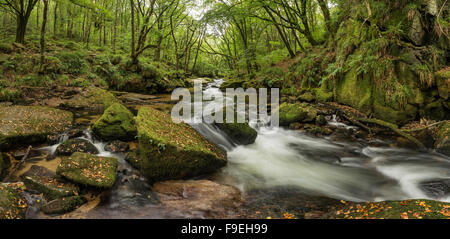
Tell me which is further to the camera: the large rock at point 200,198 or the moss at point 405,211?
the large rock at point 200,198

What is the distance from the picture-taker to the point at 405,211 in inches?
103

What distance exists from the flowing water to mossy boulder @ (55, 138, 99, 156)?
288 mm

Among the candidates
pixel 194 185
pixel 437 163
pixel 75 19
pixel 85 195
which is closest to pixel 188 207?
pixel 194 185

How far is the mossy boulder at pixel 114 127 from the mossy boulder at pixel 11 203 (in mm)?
2720

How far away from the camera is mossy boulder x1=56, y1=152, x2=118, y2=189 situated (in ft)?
12.6

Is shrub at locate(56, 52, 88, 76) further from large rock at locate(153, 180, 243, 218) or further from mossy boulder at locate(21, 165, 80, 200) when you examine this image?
large rock at locate(153, 180, 243, 218)

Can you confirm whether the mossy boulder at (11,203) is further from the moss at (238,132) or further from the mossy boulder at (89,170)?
the moss at (238,132)

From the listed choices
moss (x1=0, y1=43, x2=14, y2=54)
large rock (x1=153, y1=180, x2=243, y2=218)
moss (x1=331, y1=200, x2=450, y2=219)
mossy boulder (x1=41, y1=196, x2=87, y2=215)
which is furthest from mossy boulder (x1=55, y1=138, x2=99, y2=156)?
moss (x1=0, y1=43, x2=14, y2=54)

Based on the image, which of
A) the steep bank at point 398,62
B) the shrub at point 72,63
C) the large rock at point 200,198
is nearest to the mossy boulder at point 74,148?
the large rock at point 200,198

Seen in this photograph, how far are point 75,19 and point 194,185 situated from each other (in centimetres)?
2548

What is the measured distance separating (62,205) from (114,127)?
3.10 metres

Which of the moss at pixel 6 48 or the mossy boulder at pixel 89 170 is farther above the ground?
the moss at pixel 6 48

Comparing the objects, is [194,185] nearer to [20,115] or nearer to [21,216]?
[21,216]

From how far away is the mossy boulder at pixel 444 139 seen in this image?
5.70m
